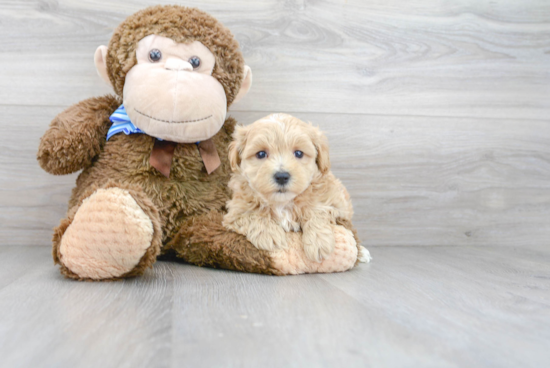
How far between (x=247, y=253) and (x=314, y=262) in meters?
0.15

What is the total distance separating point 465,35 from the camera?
1.54m

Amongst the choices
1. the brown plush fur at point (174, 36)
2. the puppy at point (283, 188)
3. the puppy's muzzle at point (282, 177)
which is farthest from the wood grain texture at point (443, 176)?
the puppy's muzzle at point (282, 177)

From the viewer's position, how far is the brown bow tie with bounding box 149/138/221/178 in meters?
Answer: 1.15

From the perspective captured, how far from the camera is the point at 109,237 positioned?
2.89ft

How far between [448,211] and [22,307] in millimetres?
1309

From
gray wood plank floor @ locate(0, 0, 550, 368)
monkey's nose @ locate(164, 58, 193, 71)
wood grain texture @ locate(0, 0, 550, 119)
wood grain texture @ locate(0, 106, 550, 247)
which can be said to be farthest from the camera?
wood grain texture @ locate(0, 106, 550, 247)

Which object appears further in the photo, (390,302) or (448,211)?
(448,211)

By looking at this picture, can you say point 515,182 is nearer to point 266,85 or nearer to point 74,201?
point 266,85

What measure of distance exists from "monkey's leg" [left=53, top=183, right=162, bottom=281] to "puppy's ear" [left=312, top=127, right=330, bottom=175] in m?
0.38

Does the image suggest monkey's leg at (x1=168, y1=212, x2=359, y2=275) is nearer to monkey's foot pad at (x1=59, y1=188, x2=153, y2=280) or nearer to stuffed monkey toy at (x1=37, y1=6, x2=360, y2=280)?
stuffed monkey toy at (x1=37, y1=6, x2=360, y2=280)

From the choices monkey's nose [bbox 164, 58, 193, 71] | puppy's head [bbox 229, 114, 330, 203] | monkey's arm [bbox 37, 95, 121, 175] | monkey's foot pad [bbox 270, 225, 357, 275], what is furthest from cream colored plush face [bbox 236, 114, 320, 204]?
monkey's arm [bbox 37, 95, 121, 175]

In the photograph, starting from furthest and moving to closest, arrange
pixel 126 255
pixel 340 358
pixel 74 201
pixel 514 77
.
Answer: pixel 514 77, pixel 74 201, pixel 126 255, pixel 340 358

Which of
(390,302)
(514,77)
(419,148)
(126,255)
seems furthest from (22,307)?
(514,77)

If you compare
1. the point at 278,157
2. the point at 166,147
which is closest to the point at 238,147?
the point at 278,157
